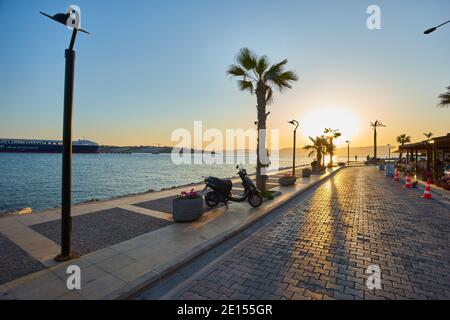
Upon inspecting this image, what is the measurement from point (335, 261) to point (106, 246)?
4.69 m

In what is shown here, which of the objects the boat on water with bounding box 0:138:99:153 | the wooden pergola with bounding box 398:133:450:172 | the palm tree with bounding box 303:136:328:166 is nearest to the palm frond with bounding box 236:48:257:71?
the wooden pergola with bounding box 398:133:450:172

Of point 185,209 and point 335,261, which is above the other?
point 185,209

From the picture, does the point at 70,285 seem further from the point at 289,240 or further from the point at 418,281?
the point at 418,281

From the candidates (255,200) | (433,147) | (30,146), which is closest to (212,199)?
(255,200)

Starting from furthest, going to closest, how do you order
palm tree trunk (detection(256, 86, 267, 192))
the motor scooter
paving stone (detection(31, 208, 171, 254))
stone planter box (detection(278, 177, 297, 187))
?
stone planter box (detection(278, 177, 297, 187))
palm tree trunk (detection(256, 86, 267, 192))
the motor scooter
paving stone (detection(31, 208, 171, 254))

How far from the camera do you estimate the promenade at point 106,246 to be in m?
3.21

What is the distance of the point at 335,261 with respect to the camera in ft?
13.6

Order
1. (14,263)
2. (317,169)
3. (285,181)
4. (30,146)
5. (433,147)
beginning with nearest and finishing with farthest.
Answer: (14,263)
(285,181)
(433,147)
(317,169)
(30,146)

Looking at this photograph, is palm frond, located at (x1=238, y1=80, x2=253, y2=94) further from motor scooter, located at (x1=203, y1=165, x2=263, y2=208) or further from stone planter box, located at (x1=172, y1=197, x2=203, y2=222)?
stone planter box, located at (x1=172, y1=197, x2=203, y2=222)

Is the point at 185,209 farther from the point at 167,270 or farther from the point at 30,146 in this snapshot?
the point at 30,146

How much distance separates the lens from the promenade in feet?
10.5

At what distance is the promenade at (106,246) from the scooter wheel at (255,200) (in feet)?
1.28

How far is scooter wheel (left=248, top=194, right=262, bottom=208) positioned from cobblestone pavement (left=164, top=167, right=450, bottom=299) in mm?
1268
